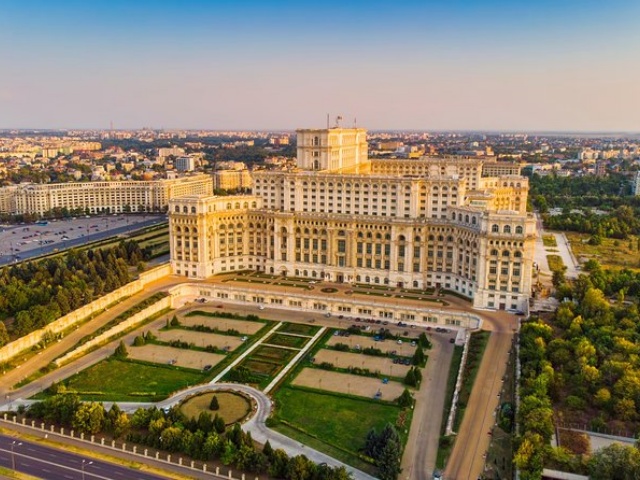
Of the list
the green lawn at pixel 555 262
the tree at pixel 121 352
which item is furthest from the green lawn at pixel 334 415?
the green lawn at pixel 555 262

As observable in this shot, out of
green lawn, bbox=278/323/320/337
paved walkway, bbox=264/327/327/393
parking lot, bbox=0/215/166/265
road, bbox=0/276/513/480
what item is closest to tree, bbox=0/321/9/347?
road, bbox=0/276/513/480

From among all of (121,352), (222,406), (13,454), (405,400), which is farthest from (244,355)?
(13,454)

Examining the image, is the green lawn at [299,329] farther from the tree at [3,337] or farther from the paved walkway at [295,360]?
the tree at [3,337]

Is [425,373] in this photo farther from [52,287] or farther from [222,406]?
[52,287]

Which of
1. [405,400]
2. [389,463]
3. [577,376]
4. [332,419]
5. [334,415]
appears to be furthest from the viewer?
[577,376]

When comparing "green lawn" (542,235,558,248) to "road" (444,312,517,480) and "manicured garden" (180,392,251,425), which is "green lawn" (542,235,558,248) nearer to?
"road" (444,312,517,480)

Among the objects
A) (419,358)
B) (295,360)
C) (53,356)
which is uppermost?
(419,358)
